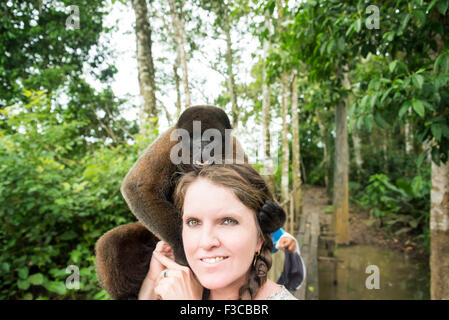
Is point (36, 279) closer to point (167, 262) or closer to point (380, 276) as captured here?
point (167, 262)

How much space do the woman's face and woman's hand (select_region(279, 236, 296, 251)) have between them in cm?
31

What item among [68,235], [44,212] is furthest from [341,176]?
[44,212]

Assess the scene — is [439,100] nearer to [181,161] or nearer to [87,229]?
[181,161]

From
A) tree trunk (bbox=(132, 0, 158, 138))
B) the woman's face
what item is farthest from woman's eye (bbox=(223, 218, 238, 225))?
tree trunk (bbox=(132, 0, 158, 138))

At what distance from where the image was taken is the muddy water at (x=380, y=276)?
16.5 ft

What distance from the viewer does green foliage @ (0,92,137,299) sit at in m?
2.25

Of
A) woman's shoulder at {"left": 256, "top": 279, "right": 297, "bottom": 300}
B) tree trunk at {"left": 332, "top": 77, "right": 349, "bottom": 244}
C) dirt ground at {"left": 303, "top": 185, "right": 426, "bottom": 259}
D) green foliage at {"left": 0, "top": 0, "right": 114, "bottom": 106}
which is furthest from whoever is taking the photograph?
dirt ground at {"left": 303, "top": 185, "right": 426, "bottom": 259}

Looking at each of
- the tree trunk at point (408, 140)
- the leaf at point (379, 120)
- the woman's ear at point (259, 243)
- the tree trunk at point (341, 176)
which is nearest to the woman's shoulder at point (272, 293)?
the woman's ear at point (259, 243)

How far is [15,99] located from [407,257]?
8876 millimetres

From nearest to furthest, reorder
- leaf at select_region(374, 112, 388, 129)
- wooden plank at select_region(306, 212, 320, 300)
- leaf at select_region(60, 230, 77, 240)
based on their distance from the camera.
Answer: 1. leaf at select_region(374, 112, 388, 129)
2. leaf at select_region(60, 230, 77, 240)
3. wooden plank at select_region(306, 212, 320, 300)

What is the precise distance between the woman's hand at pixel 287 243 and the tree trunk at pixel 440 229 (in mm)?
2418

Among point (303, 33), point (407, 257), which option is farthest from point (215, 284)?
point (407, 257)

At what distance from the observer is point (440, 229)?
8.92 ft

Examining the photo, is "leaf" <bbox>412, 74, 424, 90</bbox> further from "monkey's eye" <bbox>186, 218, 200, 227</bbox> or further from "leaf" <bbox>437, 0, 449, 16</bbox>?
Answer: "monkey's eye" <bbox>186, 218, 200, 227</bbox>
